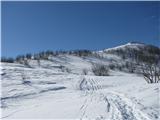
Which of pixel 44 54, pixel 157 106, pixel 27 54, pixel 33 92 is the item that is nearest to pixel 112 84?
pixel 33 92

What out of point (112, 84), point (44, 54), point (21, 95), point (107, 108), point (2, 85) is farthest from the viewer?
point (44, 54)

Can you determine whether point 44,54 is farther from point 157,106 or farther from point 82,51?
point 157,106

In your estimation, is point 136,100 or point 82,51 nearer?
point 136,100

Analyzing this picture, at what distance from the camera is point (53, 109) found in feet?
45.5

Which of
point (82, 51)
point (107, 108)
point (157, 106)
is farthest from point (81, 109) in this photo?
point (82, 51)

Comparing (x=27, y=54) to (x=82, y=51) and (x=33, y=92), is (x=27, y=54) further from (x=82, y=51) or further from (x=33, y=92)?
(x=33, y=92)

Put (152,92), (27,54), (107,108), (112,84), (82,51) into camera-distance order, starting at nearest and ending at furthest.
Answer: (107,108) < (152,92) < (112,84) < (27,54) < (82,51)

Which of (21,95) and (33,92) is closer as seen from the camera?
(21,95)

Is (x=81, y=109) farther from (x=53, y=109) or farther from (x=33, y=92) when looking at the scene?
(x=33, y=92)

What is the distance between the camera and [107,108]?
1317 centimetres

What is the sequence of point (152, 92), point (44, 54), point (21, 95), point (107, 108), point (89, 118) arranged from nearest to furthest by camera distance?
point (89, 118) < point (107, 108) < point (152, 92) < point (21, 95) < point (44, 54)

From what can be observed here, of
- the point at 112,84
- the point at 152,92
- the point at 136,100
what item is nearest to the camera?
the point at 136,100

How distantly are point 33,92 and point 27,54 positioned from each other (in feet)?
273

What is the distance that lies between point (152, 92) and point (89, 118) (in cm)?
646
